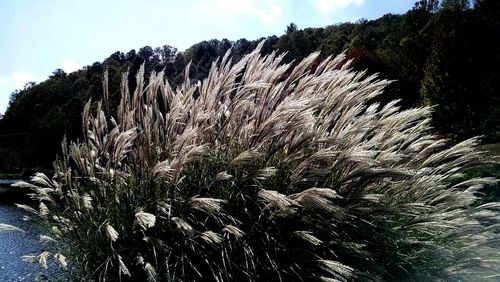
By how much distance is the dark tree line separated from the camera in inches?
703

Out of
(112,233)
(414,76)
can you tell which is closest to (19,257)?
(112,233)

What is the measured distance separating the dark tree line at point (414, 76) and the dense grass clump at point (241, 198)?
409 mm

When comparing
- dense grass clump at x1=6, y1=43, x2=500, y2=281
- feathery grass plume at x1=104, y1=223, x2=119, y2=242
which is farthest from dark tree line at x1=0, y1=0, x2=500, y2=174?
feathery grass plume at x1=104, y1=223, x2=119, y2=242

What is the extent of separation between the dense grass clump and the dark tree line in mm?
409

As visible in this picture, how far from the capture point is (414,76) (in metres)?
26.6

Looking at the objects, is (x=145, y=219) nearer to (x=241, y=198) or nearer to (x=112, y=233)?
(x=112, y=233)

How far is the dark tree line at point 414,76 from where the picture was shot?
17859mm

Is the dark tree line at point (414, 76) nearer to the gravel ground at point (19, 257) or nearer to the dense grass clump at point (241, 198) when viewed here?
the dense grass clump at point (241, 198)

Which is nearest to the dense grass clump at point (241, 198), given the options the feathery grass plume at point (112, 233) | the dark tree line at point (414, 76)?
the feathery grass plume at point (112, 233)

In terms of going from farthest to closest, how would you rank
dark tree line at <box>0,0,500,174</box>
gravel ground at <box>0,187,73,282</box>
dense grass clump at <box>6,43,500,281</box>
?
dark tree line at <box>0,0,500,174</box> < gravel ground at <box>0,187,73,282</box> < dense grass clump at <box>6,43,500,281</box>

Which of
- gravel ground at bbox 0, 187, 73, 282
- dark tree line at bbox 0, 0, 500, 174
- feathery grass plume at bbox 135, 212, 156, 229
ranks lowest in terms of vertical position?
gravel ground at bbox 0, 187, 73, 282

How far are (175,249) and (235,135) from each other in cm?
81

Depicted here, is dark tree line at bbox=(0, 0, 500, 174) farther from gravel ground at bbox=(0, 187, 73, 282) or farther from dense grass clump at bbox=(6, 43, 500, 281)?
gravel ground at bbox=(0, 187, 73, 282)

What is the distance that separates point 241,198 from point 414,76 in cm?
2541
